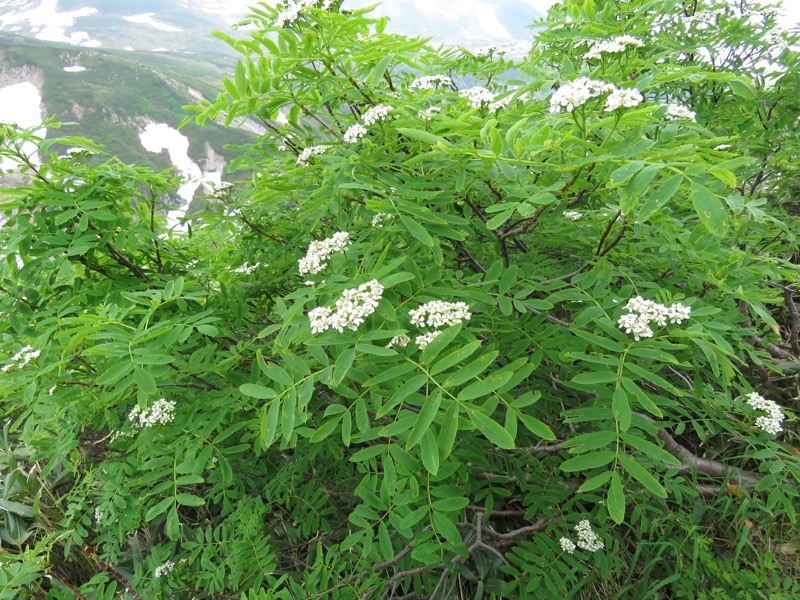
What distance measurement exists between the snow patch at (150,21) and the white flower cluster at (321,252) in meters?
181

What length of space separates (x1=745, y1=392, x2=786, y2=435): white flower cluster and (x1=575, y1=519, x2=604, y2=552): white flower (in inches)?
42.4

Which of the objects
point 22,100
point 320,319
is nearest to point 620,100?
point 320,319

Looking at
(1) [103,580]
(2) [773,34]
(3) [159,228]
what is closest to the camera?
(1) [103,580]

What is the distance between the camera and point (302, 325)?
165cm

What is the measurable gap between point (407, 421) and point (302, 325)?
1.80 feet

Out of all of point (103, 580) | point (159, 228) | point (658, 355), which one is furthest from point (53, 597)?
point (658, 355)

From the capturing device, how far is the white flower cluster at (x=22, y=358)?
1.98 meters

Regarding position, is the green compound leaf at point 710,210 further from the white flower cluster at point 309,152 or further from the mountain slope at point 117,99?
the mountain slope at point 117,99

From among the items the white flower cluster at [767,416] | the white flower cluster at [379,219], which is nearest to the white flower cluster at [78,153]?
the white flower cluster at [379,219]

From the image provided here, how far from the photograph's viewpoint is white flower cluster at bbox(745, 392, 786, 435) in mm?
2363

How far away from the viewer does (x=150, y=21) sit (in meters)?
152

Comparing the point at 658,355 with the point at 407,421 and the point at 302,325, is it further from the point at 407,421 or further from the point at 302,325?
the point at 302,325

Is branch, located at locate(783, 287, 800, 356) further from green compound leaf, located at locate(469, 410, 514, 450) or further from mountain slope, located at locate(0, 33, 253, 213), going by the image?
mountain slope, located at locate(0, 33, 253, 213)

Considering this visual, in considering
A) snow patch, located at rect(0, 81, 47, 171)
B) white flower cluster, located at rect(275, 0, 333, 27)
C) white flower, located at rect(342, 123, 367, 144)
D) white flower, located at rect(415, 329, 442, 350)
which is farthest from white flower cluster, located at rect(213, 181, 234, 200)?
snow patch, located at rect(0, 81, 47, 171)
